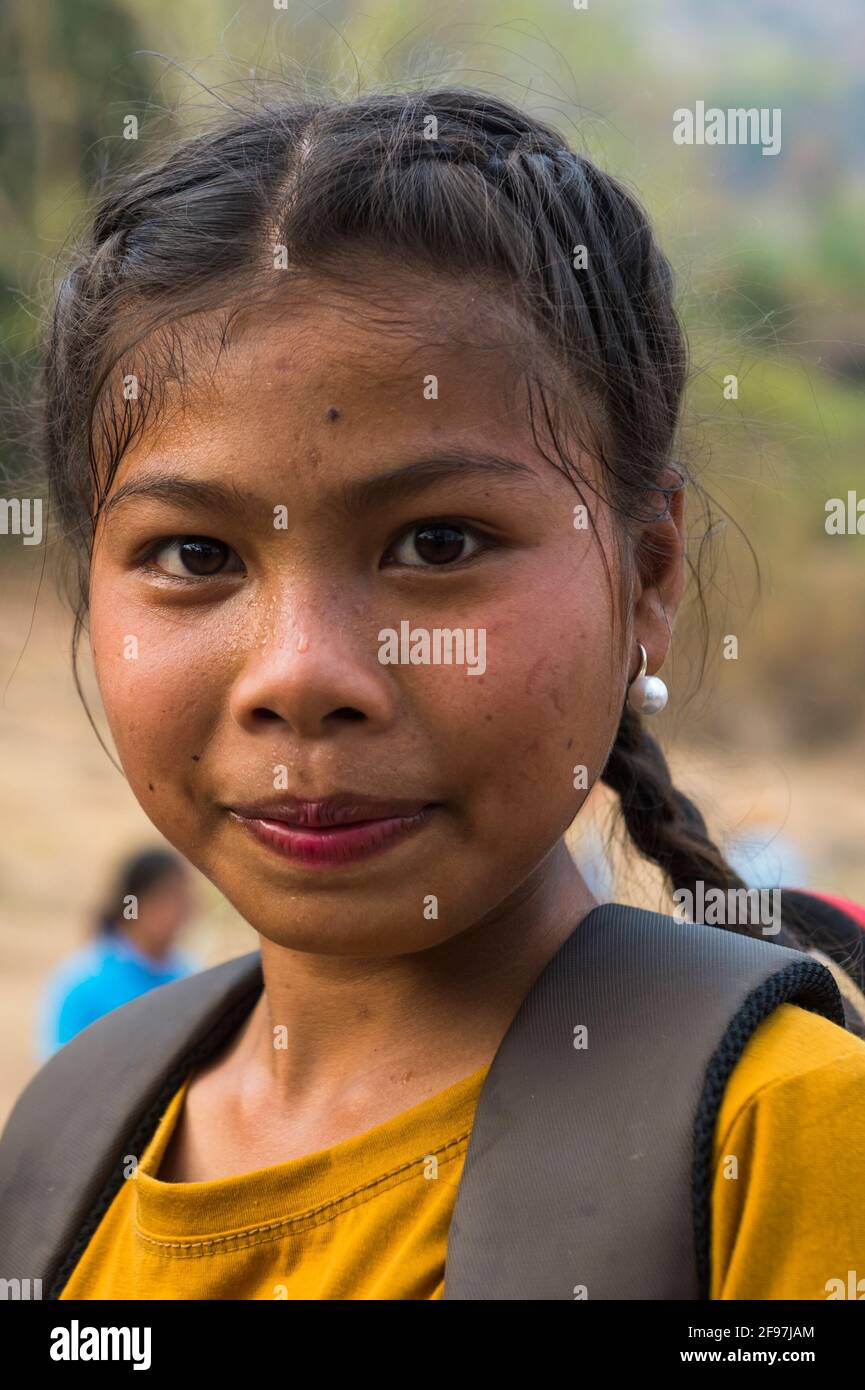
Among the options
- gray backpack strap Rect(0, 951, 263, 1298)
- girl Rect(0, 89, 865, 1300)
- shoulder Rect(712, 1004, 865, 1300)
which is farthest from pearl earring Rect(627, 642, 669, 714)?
gray backpack strap Rect(0, 951, 263, 1298)

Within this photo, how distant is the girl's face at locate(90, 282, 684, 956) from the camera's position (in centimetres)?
133

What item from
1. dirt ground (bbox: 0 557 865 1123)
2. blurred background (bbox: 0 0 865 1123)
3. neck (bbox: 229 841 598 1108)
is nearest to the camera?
neck (bbox: 229 841 598 1108)

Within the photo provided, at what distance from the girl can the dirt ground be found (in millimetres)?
5784

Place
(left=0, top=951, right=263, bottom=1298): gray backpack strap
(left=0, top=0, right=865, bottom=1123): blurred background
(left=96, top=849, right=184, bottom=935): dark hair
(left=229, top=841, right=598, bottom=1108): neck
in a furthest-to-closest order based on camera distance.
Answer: (left=96, top=849, right=184, bottom=935): dark hair → (left=0, top=0, right=865, bottom=1123): blurred background → (left=0, top=951, right=263, bottom=1298): gray backpack strap → (left=229, top=841, right=598, bottom=1108): neck

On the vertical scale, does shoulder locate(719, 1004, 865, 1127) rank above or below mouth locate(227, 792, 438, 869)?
below

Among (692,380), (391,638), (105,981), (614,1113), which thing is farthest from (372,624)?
(105,981)

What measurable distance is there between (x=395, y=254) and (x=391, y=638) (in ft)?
1.26

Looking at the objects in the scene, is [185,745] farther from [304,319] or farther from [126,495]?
[304,319]

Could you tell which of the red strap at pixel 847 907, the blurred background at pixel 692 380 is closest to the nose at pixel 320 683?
the blurred background at pixel 692 380

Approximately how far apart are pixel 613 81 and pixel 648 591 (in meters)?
15.0

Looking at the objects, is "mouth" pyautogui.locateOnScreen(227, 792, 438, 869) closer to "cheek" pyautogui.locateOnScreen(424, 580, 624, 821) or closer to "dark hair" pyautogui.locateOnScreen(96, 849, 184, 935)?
"cheek" pyautogui.locateOnScreen(424, 580, 624, 821)

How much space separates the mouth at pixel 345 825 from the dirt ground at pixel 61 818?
596 cm

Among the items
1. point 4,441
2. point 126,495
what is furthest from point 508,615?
point 4,441

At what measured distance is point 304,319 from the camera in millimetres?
1371
